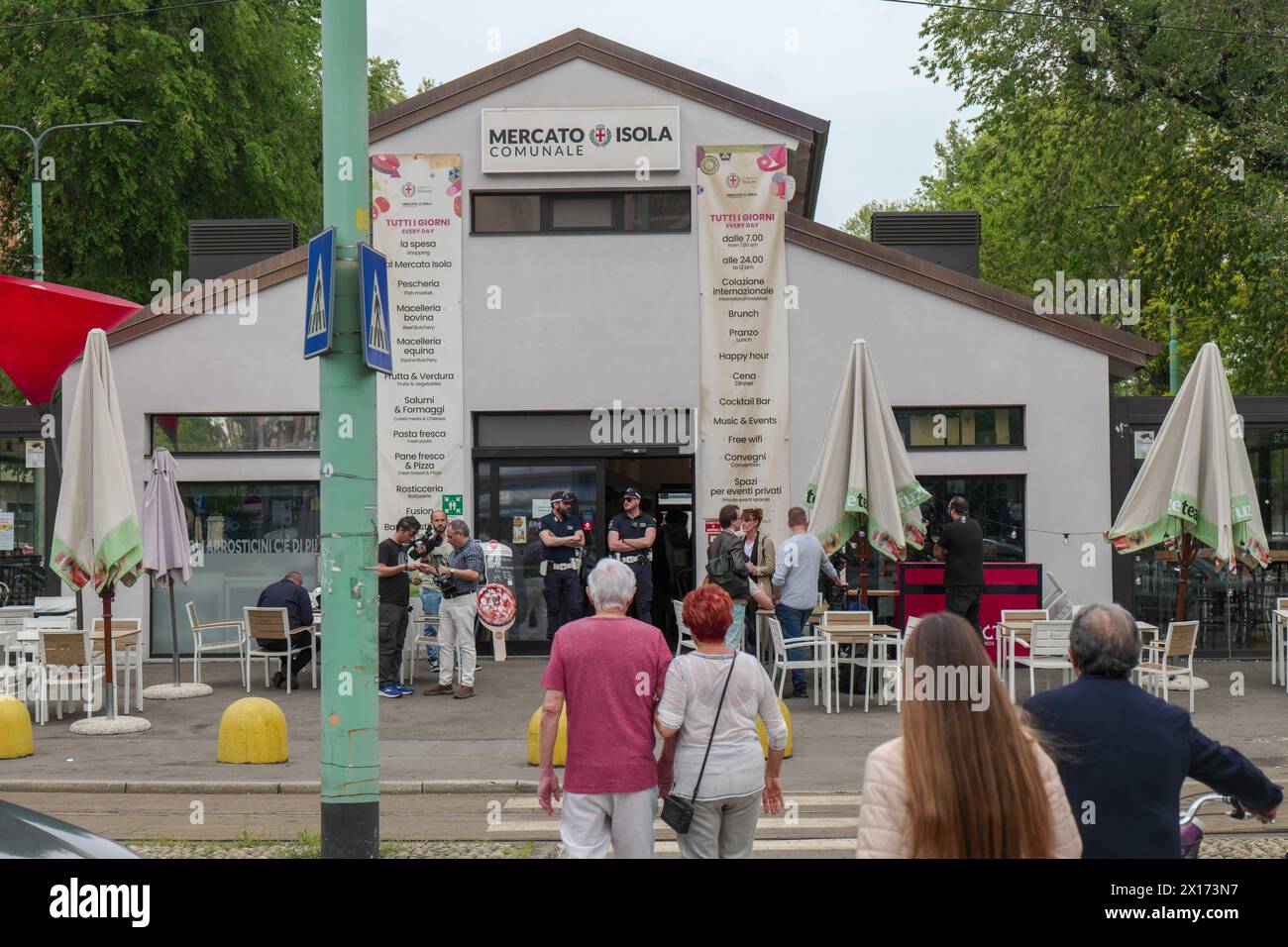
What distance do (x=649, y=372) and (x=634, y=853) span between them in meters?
12.5

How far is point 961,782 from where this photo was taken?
11.3ft

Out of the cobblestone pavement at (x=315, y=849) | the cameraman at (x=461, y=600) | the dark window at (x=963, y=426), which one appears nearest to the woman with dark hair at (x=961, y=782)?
the cobblestone pavement at (x=315, y=849)

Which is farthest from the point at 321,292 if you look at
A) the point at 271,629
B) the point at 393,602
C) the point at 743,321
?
the point at 743,321

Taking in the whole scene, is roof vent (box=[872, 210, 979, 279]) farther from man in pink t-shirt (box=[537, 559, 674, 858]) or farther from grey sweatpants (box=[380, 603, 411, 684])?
man in pink t-shirt (box=[537, 559, 674, 858])

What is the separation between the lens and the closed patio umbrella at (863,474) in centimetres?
1390

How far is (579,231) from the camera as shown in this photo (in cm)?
1791

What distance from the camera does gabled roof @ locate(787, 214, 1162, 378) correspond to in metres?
17.3

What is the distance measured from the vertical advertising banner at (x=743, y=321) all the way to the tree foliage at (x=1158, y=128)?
6.07m

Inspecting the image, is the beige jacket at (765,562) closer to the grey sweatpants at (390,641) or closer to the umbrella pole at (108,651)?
the grey sweatpants at (390,641)

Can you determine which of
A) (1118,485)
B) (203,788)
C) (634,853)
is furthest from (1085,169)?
(634,853)

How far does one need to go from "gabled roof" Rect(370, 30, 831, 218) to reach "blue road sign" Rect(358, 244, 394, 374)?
10919 millimetres

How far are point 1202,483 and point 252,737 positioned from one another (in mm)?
9814

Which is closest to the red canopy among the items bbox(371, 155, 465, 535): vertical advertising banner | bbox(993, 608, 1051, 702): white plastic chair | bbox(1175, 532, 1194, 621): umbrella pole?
bbox(371, 155, 465, 535): vertical advertising banner

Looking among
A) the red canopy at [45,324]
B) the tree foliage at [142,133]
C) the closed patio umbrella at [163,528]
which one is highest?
the tree foliage at [142,133]
